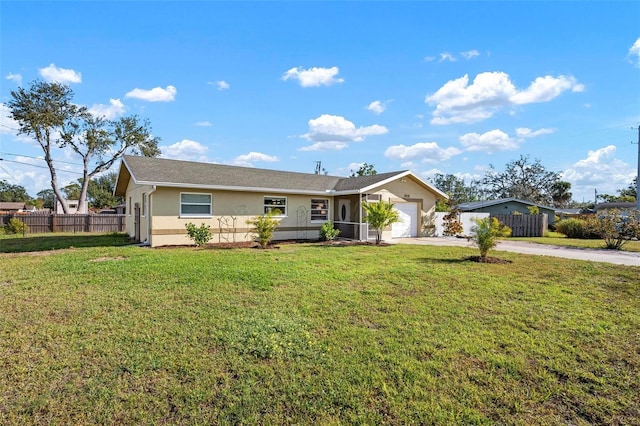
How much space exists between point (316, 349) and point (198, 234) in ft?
34.6

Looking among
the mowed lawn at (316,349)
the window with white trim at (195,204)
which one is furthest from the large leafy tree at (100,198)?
the mowed lawn at (316,349)

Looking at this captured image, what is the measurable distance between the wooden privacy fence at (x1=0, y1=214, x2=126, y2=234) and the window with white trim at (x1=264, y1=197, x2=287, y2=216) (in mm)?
13946

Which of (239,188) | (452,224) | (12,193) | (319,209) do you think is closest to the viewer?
(239,188)

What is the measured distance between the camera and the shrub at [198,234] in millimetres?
13211

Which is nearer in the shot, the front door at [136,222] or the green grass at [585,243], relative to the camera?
the green grass at [585,243]

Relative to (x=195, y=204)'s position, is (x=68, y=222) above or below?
below

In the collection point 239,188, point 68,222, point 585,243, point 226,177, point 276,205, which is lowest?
point 585,243

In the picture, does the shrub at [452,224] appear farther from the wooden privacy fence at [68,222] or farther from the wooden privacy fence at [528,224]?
the wooden privacy fence at [68,222]

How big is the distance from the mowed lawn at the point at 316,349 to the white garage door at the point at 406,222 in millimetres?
10734

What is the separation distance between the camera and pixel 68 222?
22.2m

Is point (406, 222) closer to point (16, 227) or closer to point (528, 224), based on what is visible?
point (528, 224)

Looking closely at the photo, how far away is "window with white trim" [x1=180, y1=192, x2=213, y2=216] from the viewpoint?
1380cm

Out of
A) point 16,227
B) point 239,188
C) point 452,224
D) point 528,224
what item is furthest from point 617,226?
point 16,227

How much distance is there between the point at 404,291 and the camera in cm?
648
